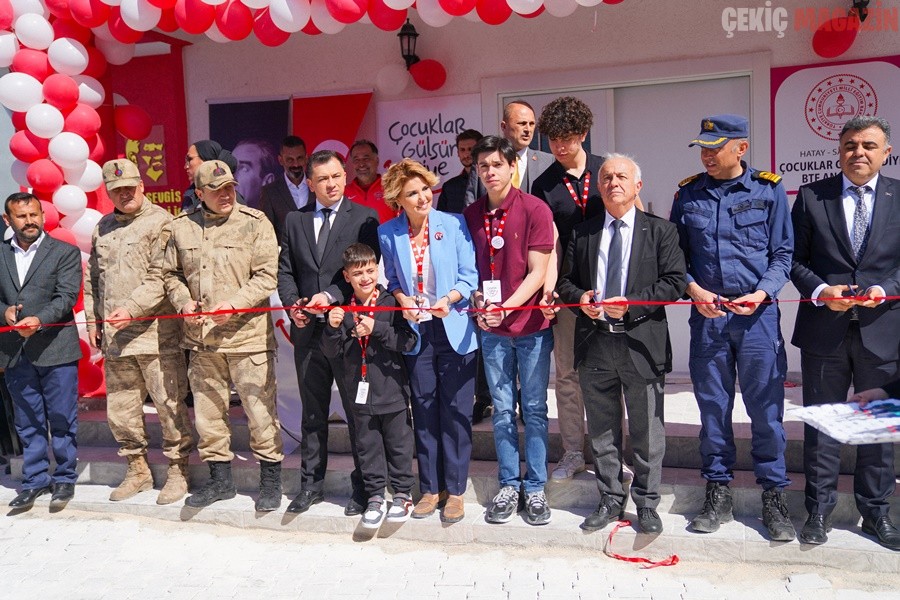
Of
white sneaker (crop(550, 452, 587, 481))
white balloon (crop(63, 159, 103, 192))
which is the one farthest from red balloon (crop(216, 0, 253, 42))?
white sneaker (crop(550, 452, 587, 481))

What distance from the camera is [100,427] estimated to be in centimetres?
606

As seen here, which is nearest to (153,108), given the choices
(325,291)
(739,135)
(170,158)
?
(170,158)

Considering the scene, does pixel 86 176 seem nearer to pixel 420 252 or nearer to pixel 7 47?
pixel 7 47

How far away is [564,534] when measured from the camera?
13.9ft

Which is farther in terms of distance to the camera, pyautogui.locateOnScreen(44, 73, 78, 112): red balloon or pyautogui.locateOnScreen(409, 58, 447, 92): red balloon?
pyautogui.locateOnScreen(409, 58, 447, 92): red balloon

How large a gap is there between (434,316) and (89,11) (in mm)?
3697

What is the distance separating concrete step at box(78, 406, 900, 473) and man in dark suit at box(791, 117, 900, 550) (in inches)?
21.1

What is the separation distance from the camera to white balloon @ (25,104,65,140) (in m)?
5.85

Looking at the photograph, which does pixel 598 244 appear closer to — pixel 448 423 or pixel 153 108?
pixel 448 423

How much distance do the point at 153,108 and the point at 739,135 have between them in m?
5.74

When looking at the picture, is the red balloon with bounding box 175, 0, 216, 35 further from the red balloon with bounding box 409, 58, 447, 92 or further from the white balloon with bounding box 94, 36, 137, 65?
the red balloon with bounding box 409, 58, 447, 92

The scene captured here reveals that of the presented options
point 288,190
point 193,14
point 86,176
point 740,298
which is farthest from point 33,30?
point 740,298

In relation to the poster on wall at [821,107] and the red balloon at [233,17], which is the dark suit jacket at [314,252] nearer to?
the red balloon at [233,17]

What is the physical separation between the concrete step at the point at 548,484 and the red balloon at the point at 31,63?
281 cm
